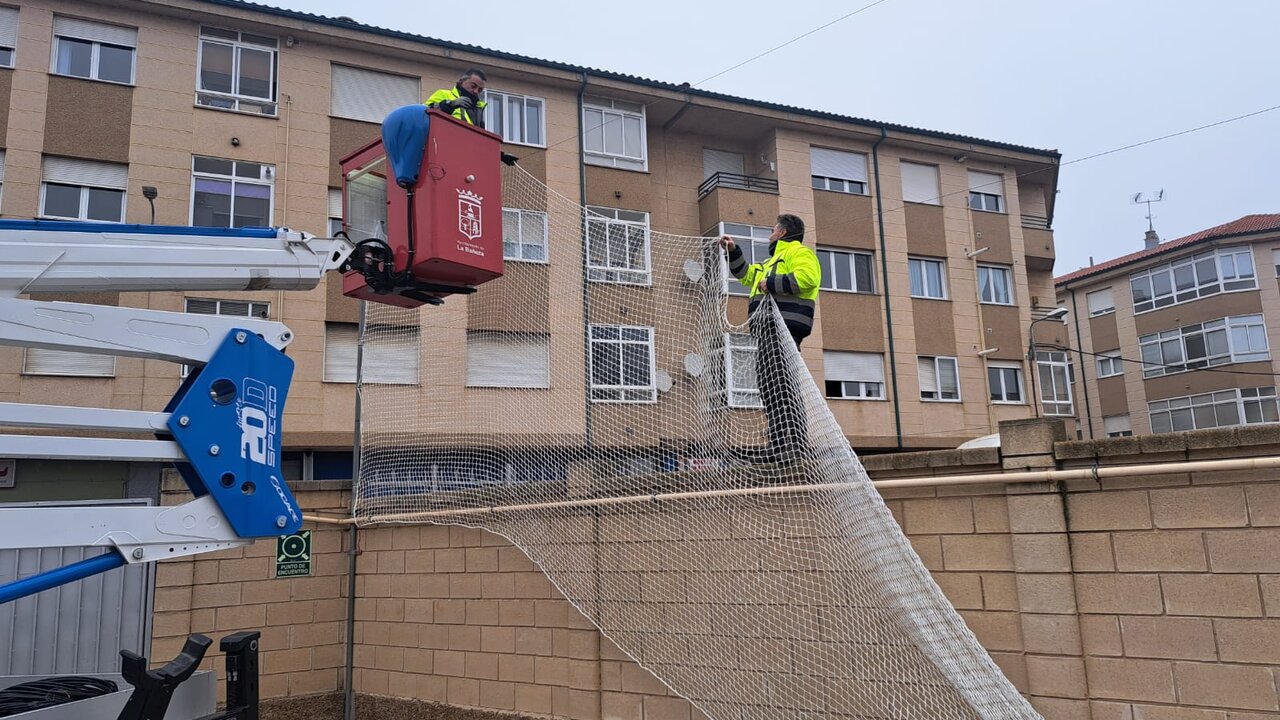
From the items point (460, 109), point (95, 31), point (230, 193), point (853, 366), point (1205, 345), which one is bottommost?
point (460, 109)

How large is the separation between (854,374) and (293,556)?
15197mm

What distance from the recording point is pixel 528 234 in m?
6.91

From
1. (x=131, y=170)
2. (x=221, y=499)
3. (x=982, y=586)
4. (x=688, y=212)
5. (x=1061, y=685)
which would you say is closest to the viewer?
(x=221, y=499)

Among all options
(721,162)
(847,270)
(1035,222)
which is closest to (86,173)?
(721,162)

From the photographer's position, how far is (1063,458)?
4590 mm

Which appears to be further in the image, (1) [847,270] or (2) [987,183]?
(2) [987,183]

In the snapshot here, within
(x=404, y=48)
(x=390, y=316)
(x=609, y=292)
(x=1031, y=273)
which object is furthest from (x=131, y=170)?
(x=1031, y=273)

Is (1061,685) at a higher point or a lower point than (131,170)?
lower

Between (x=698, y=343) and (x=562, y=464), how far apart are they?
1.34 m

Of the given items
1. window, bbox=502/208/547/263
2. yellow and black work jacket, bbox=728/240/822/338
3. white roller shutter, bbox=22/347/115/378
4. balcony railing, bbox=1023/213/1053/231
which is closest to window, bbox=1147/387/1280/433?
balcony railing, bbox=1023/213/1053/231

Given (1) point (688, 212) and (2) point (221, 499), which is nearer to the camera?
(2) point (221, 499)

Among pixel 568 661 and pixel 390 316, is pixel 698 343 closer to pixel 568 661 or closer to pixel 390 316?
pixel 568 661

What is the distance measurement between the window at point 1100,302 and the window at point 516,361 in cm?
3475

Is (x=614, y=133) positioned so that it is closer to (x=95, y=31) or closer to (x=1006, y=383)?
(x=95, y=31)
